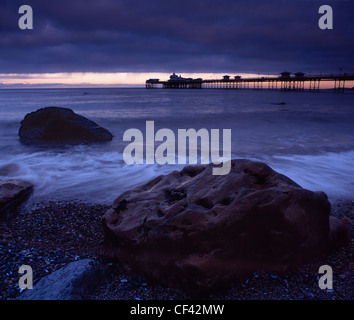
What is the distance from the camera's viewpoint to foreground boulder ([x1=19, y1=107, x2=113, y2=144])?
393 inches

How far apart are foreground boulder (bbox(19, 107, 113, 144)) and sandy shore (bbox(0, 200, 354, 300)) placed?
6338mm

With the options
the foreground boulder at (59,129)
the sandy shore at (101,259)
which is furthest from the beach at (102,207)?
the foreground boulder at (59,129)

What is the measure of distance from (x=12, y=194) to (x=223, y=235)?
Answer: 372 cm

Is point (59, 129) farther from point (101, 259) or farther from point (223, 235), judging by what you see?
point (223, 235)

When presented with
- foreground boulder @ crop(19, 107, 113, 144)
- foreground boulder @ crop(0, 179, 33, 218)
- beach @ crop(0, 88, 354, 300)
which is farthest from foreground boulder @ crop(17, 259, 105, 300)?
foreground boulder @ crop(19, 107, 113, 144)

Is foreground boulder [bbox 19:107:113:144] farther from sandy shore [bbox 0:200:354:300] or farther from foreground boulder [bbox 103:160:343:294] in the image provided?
foreground boulder [bbox 103:160:343:294]

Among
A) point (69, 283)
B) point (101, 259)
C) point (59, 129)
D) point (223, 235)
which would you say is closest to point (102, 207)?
point (101, 259)

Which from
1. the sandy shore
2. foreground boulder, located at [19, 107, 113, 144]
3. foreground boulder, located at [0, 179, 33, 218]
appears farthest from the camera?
foreground boulder, located at [19, 107, 113, 144]

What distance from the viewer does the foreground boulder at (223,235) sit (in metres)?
2.57

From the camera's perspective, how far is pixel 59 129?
395 inches

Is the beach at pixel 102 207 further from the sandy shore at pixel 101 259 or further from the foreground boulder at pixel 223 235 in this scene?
the foreground boulder at pixel 223 235

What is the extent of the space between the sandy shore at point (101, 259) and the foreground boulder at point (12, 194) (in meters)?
0.33
